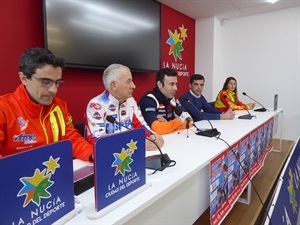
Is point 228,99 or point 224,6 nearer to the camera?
point 228,99

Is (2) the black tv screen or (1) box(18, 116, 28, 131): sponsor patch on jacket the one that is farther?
(2) the black tv screen

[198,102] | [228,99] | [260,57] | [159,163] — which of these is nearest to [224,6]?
[260,57]

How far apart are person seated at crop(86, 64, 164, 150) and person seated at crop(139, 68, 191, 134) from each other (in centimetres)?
28

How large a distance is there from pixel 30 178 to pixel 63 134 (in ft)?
2.34

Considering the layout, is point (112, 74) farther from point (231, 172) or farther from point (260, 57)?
point (260, 57)

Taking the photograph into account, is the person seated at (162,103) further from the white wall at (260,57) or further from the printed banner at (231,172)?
the white wall at (260,57)

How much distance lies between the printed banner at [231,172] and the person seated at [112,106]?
36 centimetres

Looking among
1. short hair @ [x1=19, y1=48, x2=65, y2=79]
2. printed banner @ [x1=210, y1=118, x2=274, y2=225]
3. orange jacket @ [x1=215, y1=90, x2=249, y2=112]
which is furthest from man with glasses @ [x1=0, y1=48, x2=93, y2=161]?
orange jacket @ [x1=215, y1=90, x2=249, y2=112]

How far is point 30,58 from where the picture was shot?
99 centimetres

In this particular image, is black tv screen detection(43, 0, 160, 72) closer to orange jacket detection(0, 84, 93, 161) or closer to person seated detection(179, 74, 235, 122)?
person seated detection(179, 74, 235, 122)

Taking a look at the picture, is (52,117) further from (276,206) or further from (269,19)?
(269,19)

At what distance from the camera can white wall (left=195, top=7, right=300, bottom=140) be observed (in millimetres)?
3920

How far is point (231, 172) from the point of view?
1.44m

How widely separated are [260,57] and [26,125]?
13.9 feet
